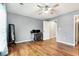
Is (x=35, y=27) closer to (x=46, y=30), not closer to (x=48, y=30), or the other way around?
(x=46, y=30)

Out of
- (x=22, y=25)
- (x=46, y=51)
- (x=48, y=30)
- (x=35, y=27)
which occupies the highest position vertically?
(x=22, y=25)

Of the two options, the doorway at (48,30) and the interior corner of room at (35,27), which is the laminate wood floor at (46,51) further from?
the doorway at (48,30)

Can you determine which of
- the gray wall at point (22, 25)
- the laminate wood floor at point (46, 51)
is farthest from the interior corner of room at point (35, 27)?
the laminate wood floor at point (46, 51)

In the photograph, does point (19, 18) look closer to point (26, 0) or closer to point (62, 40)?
point (62, 40)

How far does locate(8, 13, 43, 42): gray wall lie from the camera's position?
5.16 meters

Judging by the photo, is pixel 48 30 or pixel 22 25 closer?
pixel 22 25

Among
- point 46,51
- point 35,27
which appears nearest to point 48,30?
point 35,27

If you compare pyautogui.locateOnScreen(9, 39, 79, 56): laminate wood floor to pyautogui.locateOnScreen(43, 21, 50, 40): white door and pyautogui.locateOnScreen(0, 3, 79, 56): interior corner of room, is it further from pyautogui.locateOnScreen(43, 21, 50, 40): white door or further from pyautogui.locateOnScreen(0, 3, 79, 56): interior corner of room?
pyautogui.locateOnScreen(43, 21, 50, 40): white door

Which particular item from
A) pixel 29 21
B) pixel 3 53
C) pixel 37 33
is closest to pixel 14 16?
pixel 29 21

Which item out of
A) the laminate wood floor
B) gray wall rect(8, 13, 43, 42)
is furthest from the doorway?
the laminate wood floor

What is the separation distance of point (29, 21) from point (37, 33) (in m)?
1.09

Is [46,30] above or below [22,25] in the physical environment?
below

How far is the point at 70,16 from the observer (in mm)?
3822

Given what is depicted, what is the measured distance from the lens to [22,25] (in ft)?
18.3
